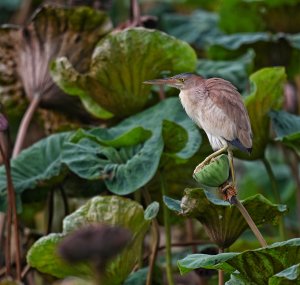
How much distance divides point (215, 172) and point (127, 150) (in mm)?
744

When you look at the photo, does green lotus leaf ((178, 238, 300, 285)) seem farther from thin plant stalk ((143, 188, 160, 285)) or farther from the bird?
thin plant stalk ((143, 188, 160, 285))

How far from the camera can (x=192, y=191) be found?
1742 millimetres

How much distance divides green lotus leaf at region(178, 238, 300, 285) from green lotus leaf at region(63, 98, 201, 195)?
0.49m

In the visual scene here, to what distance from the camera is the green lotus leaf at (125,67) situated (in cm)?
238

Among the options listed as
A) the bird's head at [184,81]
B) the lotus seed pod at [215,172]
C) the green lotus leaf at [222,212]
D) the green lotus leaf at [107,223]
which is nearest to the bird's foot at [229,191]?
the lotus seed pod at [215,172]

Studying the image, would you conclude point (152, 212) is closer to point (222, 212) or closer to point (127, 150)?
point (222, 212)

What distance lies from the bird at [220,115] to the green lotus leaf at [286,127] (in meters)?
0.50

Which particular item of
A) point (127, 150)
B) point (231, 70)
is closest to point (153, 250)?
point (127, 150)

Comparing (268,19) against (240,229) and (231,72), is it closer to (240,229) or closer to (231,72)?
(231,72)

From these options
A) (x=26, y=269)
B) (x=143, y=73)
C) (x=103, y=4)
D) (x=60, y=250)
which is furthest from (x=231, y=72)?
(x=60, y=250)

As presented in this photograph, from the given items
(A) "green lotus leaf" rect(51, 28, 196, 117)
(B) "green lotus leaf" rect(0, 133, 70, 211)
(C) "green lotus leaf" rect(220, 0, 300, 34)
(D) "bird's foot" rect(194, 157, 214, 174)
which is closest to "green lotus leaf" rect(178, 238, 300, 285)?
(D) "bird's foot" rect(194, 157, 214, 174)

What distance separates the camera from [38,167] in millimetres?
2357

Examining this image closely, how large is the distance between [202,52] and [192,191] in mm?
1679

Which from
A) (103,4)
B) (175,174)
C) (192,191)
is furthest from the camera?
(103,4)
